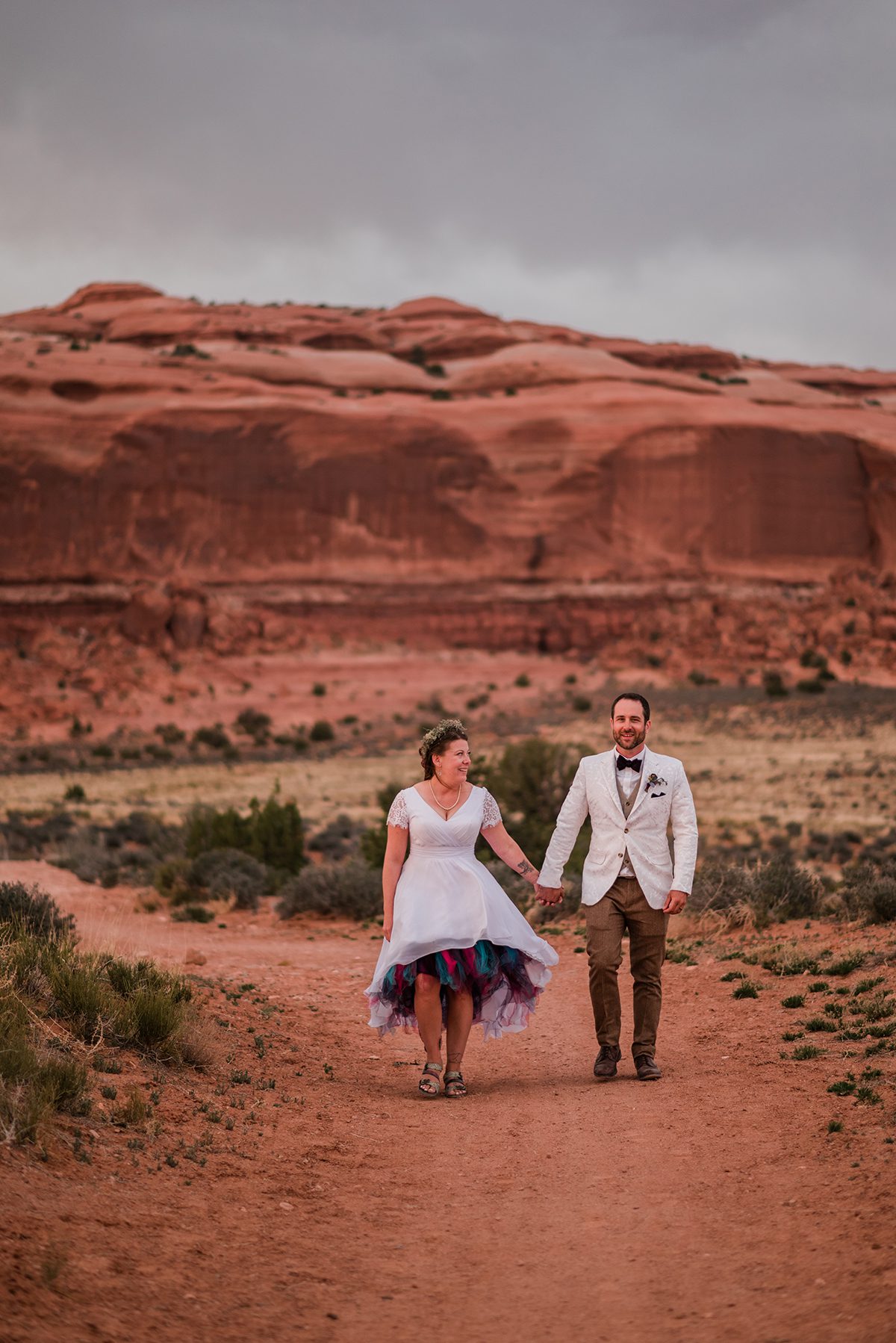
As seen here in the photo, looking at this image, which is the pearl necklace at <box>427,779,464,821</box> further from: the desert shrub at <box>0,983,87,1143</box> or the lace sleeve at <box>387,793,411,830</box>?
the desert shrub at <box>0,983,87,1143</box>

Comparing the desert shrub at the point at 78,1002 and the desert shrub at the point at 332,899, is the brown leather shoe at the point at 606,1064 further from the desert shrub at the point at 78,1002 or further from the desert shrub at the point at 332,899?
the desert shrub at the point at 332,899

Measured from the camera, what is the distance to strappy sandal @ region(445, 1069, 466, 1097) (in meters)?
6.54

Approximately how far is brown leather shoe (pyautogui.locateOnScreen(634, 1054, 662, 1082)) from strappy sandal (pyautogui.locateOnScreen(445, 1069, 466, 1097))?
2.93 ft

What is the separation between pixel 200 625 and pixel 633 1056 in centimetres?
4188

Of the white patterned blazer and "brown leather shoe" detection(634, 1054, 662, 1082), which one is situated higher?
the white patterned blazer

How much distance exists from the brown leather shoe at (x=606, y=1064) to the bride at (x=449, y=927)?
1.51ft

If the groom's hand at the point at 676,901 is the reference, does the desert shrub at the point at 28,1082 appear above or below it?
below

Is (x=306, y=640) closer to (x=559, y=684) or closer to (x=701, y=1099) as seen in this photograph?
(x=559, y=684)

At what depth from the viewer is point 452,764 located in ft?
21.1

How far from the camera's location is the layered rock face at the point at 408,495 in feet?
172

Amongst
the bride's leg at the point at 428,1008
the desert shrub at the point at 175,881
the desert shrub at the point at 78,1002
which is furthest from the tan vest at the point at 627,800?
the desert shrub at the point at 175,881

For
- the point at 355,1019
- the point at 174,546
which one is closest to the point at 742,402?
the point at 174,546

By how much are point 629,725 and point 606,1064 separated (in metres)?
1.75

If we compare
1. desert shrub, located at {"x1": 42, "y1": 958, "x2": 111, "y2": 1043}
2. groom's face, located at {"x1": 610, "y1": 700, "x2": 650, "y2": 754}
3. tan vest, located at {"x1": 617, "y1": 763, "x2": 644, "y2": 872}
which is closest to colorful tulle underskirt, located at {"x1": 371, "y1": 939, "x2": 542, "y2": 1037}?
tan vest, located at {"x1": 617, "y1": 763, "x2": 644, "y2": 872}
